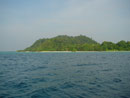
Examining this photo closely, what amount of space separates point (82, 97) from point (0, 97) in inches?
218

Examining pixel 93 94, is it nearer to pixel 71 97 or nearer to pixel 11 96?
pixel 71 97

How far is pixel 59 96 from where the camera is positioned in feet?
24.8

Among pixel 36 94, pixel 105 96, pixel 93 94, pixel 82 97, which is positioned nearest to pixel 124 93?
pixel 105 96

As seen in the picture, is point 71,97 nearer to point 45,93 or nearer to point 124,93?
point 45,93

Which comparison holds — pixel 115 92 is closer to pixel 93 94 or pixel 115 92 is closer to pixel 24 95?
pixel 93 94

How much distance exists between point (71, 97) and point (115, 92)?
338 cm

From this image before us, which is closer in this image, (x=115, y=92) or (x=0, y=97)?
(x=0, y=97)

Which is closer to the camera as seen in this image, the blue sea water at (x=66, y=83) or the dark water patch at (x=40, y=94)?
the dark water patch at (x=40, y=94)

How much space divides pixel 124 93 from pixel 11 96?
26.2 ft

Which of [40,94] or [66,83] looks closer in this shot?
[40,94]

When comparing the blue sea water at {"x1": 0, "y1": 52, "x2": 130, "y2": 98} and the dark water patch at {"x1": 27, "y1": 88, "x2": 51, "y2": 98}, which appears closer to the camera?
the dark water patch at {"x1": 27, "y1": 88, "x2": 51, "y2": 98}

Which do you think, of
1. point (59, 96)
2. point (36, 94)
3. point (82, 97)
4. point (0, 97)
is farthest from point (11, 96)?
point (82, 97)

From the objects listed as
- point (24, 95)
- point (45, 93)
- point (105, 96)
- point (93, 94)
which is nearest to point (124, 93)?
point (105, 96)

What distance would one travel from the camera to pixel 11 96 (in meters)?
7.63
